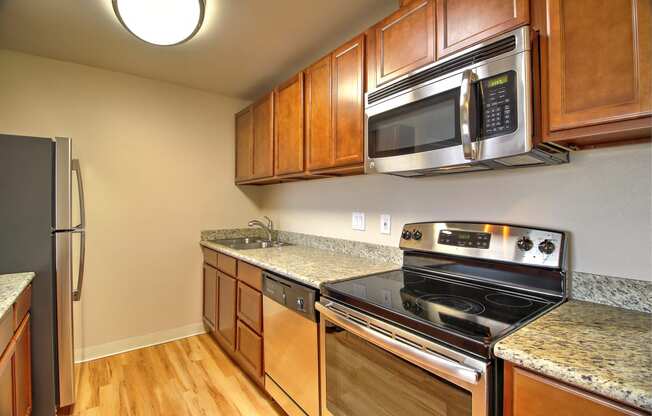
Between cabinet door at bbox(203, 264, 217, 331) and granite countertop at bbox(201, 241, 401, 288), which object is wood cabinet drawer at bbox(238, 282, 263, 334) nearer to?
granite countertop at bbox(201, 241, 401, 288)

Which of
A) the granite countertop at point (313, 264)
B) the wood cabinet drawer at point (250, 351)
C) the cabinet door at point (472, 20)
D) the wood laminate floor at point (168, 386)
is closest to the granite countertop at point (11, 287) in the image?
Result: the wood laminate floor at point (168, 386)

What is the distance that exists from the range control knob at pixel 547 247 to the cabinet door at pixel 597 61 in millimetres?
469

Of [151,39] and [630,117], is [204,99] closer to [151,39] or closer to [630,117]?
[151,39]

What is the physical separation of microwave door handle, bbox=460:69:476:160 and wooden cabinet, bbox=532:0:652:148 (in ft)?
0.71

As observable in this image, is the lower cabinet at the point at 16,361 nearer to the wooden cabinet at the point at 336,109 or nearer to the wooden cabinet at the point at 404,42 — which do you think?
the wooden cabinet at the point at 336,109

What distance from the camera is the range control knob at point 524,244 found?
4.07ft

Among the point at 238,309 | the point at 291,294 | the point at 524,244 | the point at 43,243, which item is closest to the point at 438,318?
the point at 524,244

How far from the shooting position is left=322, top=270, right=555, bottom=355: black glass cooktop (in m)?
0.91

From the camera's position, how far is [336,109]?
71.8 inches

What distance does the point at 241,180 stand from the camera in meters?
3.07

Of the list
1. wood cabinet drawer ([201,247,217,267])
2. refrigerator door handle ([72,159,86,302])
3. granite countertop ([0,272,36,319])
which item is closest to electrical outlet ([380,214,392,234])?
wood cabinet drawer ([201,247,217,267])

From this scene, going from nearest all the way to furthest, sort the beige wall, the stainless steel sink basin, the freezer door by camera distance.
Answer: the freezer door, the beige wall, the stainless steel sink basin

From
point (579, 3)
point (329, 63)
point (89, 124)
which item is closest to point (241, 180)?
point (89, 124)

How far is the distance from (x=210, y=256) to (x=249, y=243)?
1.30 feet
